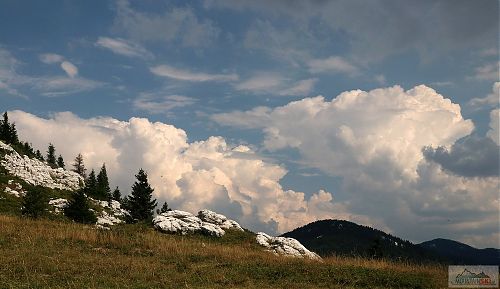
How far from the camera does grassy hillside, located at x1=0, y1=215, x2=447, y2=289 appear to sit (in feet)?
52.0

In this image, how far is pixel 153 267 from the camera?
18.3m

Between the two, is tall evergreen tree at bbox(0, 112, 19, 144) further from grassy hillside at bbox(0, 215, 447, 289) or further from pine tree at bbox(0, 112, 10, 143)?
grassy hillside at bbox(0, 215, 447, 289)

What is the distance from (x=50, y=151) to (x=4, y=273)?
487 ft

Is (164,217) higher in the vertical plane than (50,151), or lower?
lower

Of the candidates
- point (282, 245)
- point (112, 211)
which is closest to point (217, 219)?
point (282, 245)

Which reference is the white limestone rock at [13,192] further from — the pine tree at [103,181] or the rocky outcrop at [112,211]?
the pine tree at [103,181]

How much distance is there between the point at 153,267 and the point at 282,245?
15887mm

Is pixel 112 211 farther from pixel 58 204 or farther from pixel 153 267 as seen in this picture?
pixel 153 267

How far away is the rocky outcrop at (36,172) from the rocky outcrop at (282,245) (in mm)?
58858

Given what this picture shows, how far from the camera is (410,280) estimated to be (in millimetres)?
18047

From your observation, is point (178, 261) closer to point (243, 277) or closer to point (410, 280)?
point (243, 277)

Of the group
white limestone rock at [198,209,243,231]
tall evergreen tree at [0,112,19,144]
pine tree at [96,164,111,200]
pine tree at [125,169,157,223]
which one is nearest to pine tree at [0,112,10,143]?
tall evergreen tree at [0,112,19,144]

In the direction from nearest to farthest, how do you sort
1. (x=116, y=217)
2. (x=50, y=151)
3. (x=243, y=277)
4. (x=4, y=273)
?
(x=4, y=273), (x=243, y=277), (x=116, y=217), (x=50, y=151)

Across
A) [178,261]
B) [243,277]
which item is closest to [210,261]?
[178,261]
